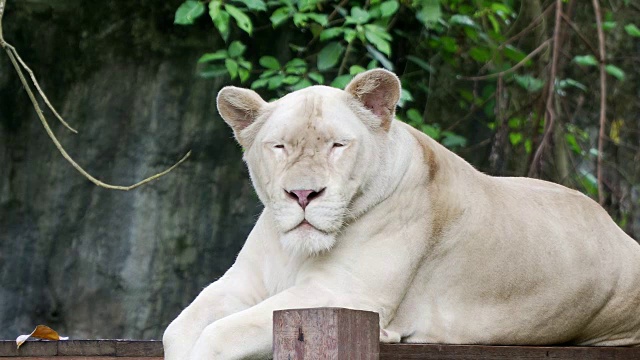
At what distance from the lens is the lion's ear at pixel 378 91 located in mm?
3531

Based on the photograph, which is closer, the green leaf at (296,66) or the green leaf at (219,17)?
the green leaf at (219,17)

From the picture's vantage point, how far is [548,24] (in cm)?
763

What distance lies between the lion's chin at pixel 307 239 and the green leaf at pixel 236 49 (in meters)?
3.17

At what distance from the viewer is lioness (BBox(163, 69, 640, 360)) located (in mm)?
3307

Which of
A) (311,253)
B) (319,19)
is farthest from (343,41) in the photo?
(311,253)

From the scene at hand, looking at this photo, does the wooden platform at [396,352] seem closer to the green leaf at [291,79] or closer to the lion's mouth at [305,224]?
the lion's mouth at [305,224]

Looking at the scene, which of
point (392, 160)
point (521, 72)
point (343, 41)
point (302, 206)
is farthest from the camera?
point (521, 72)

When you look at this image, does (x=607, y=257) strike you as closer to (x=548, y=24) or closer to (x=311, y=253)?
(x=311, y=253)

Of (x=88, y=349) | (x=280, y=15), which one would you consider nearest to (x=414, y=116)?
(x=280, y=15)

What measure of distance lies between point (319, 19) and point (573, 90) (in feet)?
7.62

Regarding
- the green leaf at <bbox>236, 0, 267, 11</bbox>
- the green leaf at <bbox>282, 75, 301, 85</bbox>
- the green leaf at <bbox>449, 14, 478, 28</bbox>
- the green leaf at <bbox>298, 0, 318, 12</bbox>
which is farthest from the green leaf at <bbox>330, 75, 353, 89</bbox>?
the green leaf at <bbox>449, 14, 478, 28</bbox>

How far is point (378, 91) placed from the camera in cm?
356

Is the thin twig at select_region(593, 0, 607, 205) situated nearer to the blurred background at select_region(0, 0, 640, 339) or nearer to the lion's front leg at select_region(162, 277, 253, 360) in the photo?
the blurred background at select_region(0, 0, 640, 339)

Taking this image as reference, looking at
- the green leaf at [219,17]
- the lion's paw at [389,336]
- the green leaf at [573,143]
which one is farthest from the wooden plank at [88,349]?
the green leaf at [573,143]
